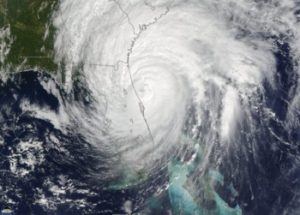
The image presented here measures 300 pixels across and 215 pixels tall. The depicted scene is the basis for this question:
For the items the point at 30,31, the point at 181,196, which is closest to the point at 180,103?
the point at 181,196

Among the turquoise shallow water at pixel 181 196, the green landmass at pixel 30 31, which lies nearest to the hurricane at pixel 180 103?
the turquoise shallow water at pixel 181 196

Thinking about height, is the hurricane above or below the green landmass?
below

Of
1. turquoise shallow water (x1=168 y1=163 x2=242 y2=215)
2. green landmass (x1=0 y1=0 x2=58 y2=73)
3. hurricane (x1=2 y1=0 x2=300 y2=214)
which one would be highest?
green landmass (x1=0 y1=0 x2=58 y2=73)

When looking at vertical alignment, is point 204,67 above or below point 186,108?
above

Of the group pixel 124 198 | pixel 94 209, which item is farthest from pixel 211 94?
pixel 94 209

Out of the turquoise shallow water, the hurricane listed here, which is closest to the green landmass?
the hurricane

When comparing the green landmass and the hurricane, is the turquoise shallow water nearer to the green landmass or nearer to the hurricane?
the hurricane

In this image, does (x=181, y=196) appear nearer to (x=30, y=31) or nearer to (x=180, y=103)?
(x=180, y=103)

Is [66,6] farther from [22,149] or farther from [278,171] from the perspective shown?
[278,171]
